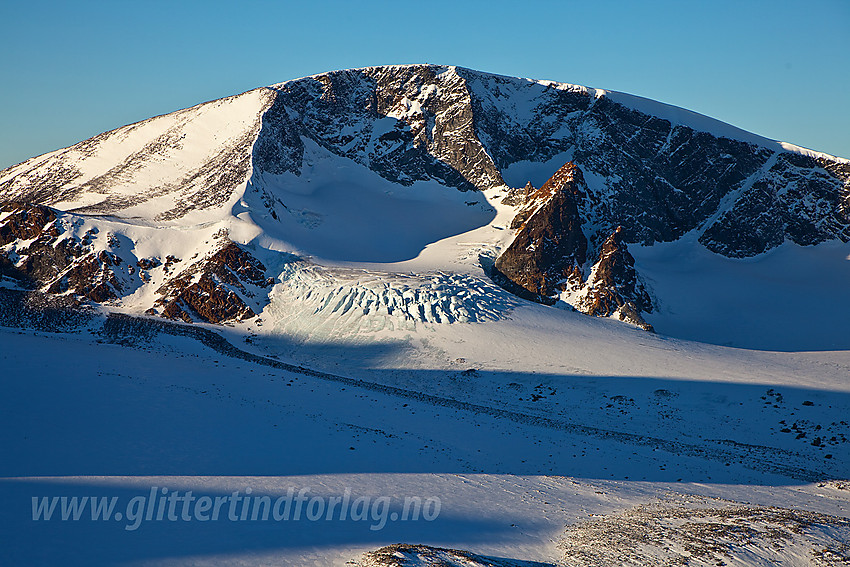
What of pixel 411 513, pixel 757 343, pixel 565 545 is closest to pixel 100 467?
pixel 411 513

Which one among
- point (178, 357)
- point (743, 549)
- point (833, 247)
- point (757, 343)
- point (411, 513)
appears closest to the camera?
point (743, 549)

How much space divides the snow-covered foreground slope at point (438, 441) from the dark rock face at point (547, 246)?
1306 centimetres

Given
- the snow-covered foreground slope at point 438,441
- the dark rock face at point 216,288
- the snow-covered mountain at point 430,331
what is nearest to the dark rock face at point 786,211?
the snow-covered mountain at point 430,331

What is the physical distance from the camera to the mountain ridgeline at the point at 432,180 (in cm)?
6469

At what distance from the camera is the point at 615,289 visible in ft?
231

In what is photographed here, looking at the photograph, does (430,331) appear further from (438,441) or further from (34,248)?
(34,248)

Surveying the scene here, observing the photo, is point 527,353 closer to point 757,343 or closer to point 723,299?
point 757,343

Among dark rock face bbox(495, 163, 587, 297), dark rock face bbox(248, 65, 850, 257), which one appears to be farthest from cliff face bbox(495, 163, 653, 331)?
dark rock face bbox(248, 65, 850, 257)

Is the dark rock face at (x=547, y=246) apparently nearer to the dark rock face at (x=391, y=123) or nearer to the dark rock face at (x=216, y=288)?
the dark rock face at (x=391, y=123)

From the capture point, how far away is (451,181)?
307 feet

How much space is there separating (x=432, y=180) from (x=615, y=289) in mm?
34926

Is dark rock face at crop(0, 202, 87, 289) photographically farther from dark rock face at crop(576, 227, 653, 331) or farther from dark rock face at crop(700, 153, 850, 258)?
dark rock face at crop(700, 153, 850, 258)

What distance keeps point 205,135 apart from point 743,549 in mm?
82712

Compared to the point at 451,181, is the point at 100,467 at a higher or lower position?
lower
